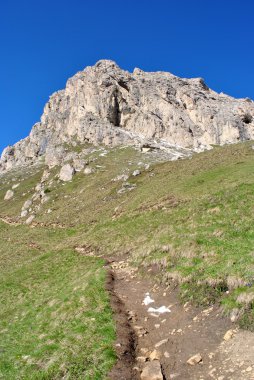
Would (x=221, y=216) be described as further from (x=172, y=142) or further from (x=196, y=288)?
(x=172, y=142)

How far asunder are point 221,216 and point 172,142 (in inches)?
5717

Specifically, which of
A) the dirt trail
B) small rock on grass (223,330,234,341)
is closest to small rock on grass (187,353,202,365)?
the dirt trail

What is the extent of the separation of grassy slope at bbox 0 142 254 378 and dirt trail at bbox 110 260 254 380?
2.85ft

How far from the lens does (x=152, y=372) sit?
1291 centimetres

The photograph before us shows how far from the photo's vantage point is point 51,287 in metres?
28.4

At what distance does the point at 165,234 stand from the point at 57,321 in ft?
42.7

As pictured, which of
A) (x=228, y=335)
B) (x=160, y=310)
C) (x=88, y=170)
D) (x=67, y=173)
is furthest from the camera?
(x=67, y=173)

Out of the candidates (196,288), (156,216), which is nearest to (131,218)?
(156,216)

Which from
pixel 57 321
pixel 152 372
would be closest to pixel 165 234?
pixel 57 321

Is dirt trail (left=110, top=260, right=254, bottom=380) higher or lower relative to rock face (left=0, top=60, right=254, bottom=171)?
lower

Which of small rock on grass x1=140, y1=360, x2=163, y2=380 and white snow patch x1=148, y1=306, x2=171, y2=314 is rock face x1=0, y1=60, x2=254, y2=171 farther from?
small rock on grass x1=140, y1=360, x2=163, y2=380

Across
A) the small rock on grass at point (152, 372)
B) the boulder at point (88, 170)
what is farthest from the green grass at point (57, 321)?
the boulder at point (88, 170)

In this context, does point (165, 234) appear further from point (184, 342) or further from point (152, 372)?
point (152, 372)

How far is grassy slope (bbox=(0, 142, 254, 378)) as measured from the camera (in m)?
18.0
